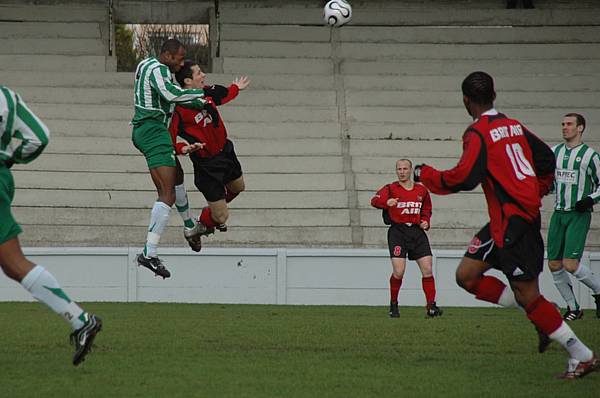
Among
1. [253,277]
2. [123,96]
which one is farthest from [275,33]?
[253,277]

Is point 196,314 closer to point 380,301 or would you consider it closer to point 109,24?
point 380,301

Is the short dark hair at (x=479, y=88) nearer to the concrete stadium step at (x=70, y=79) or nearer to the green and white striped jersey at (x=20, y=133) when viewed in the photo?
the green and white striped jersey at (x=20, y=133)

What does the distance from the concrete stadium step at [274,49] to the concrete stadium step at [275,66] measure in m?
0.16

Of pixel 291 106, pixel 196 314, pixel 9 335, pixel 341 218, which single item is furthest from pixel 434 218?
pixel 9 335

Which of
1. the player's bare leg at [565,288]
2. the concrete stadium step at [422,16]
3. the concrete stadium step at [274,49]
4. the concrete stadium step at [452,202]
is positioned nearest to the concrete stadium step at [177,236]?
the concrete stadium step at [452,202]

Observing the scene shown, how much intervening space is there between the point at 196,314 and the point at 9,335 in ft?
11.1

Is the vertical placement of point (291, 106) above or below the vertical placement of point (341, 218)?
above

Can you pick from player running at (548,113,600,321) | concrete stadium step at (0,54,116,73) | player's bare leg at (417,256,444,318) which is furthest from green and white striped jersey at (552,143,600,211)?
concrete stadium step at (0,54,116,73)

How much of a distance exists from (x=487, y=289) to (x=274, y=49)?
49.2 feet

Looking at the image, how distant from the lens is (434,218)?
18594 millimetres

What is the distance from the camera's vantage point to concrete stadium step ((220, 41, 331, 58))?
2230 cm

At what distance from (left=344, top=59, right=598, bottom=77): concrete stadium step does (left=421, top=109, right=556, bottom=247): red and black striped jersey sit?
14.8 m

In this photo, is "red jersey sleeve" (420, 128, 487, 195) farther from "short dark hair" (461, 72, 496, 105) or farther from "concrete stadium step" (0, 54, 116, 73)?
"concrete stadium step" (0, 54, 116, 73)

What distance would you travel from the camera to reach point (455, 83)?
2183 centimetres
